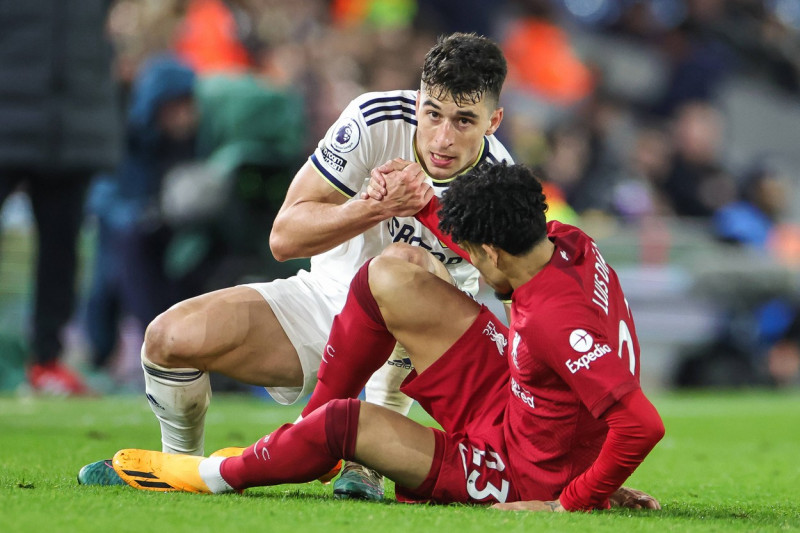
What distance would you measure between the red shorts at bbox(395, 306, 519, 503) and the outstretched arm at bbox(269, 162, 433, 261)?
→ 467 mm

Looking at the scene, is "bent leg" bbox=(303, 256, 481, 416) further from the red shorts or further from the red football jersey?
the red football jersey

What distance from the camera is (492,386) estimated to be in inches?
157

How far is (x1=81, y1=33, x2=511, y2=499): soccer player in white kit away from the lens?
428 cm

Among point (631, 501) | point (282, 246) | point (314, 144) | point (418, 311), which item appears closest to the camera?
point (418, 311)

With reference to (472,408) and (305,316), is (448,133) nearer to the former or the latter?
(305,316)

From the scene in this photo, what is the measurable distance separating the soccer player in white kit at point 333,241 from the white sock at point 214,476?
488 millimetres

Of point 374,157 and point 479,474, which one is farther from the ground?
point 374,157

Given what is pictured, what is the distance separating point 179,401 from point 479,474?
3.83 feet

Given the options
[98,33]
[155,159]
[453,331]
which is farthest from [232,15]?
[453,331]

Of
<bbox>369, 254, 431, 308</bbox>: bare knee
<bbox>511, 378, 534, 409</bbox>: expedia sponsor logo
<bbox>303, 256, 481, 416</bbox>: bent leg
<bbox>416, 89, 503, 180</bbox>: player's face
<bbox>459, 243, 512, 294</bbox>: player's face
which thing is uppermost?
<bbox>416, 89, 503, 180</bbox>: player's face

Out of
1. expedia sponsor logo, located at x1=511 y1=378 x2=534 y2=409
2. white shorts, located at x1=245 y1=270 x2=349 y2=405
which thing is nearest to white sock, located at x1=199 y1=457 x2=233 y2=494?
white shorts, located at x1=245 y1=270 x2=349 y2=405

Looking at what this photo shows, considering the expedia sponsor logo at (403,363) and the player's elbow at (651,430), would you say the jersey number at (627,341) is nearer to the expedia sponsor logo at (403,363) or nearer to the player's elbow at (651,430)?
the player's elbow at (651,430)

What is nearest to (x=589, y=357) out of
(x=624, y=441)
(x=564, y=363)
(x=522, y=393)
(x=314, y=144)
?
(x=564, y=363)

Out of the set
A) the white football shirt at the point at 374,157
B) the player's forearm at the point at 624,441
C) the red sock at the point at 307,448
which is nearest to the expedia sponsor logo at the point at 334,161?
the white football shirt at the point at 374,157
